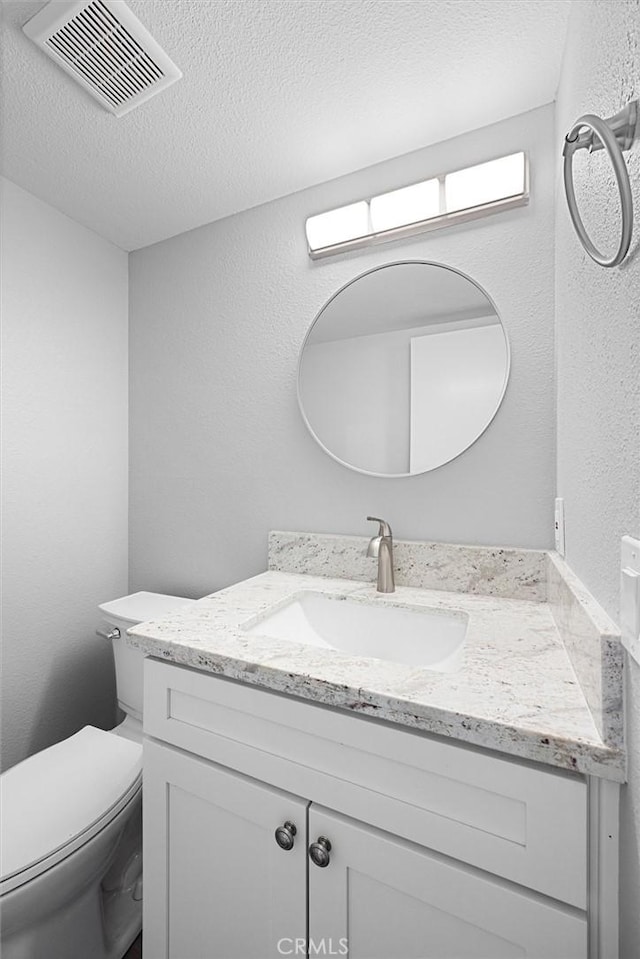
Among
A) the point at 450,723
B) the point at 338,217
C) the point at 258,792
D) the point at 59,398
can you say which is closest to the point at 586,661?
the point at 450,723

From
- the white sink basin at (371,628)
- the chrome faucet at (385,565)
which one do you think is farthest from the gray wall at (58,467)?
the chrome faucet at (385,565)

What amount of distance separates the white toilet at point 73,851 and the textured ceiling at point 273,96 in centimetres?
174

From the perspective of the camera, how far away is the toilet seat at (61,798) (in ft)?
3.20

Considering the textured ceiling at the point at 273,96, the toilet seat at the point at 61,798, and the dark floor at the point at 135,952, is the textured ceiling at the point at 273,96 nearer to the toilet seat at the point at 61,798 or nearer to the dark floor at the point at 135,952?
the toilet seat at the point at 61,798

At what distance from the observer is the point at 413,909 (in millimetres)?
698

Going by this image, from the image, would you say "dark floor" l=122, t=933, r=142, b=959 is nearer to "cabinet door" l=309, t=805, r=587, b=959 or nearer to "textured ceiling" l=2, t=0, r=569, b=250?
"cabinet door" l=309, t=805, r=587, b=959

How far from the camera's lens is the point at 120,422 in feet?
6.32

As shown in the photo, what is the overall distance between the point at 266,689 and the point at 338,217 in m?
1.33

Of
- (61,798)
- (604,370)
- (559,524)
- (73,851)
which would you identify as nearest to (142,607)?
(61,798)

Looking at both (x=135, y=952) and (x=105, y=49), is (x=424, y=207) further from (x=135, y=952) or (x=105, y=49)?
(x=135, y=952)

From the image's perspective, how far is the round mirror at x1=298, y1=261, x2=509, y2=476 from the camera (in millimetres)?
1271

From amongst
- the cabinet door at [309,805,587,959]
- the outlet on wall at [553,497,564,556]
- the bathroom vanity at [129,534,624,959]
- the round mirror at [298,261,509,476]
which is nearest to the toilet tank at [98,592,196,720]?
the bathroom vanity at [129,534,624,959]

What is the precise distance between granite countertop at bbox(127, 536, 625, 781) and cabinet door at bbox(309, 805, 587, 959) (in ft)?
0.64

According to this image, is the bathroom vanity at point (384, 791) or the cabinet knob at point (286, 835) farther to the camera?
the cabinet knob at point (286, 835)
